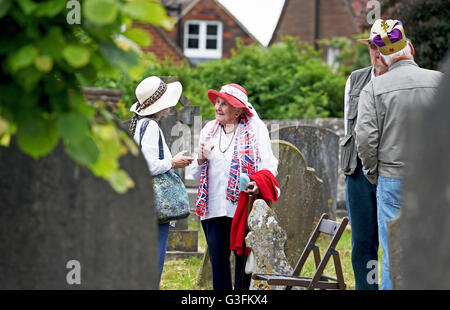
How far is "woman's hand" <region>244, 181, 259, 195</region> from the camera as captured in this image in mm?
5379

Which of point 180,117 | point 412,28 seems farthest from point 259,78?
point 180,117

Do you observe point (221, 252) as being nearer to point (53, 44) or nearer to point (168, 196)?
point (168, 196)

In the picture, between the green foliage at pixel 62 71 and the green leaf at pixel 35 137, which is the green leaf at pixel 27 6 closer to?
the green foliage at pixel 62 71

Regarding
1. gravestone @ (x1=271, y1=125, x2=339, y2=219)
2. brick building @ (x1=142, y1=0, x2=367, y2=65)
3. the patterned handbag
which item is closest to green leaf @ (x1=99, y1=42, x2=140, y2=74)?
the patterned handbag

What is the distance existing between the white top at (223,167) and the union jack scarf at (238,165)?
3 centimetres

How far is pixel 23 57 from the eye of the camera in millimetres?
2312

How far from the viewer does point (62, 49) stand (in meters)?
2.41

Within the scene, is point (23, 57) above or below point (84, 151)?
above

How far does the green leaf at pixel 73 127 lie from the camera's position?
7.84ft

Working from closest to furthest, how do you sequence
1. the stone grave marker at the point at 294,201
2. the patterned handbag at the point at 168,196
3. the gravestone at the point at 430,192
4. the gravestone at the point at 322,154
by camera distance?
the gravestone at the point at 430,192 < the patterned handbag at the point at 168,196 < the stone grave marker at the point at 294,201 < the gravestone at the point at 322,154

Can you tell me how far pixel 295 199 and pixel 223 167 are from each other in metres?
2.13

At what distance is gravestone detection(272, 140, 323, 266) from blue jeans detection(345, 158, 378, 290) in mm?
1789

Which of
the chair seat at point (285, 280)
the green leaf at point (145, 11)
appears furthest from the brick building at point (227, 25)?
the green leaf at point (145, 11)

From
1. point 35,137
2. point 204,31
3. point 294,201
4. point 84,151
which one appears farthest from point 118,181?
point 204,31
